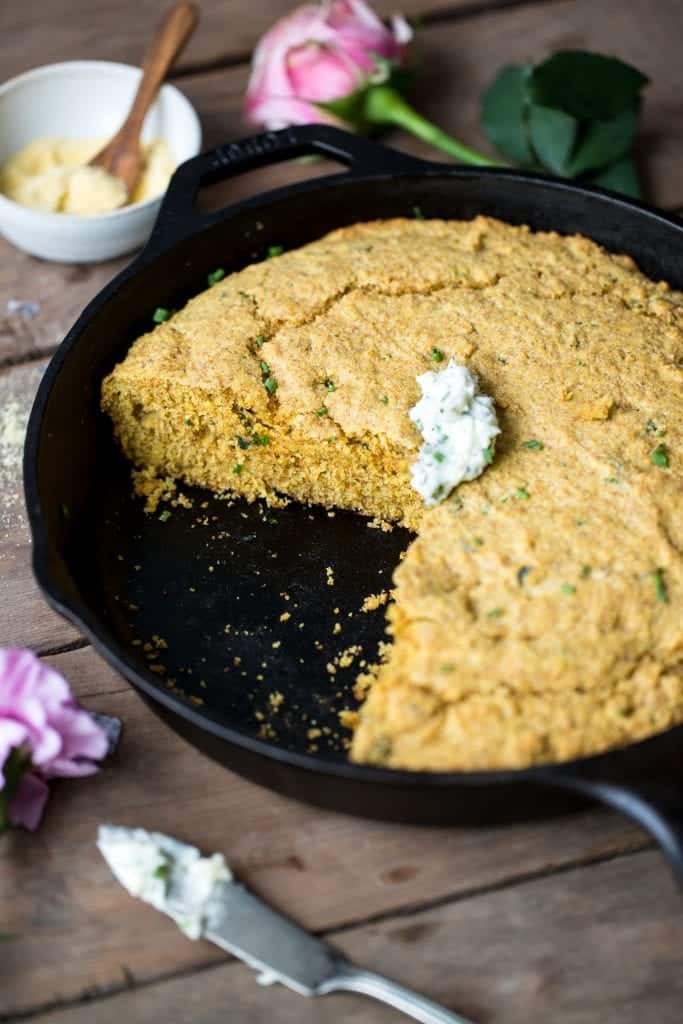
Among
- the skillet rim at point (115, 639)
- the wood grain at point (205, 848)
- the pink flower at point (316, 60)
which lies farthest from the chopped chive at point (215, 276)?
Answer: the wood grain at point (205, 848)

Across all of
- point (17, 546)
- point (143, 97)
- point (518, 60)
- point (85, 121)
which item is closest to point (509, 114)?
point (518, 60)

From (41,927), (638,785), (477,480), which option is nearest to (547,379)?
(477,480)

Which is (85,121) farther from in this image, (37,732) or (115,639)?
(37,732)

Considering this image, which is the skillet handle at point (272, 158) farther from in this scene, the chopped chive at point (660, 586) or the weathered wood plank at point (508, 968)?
the weathered wood plank at point (508, 968)

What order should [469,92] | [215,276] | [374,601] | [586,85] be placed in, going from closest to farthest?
[374,601]
[215,276]
[586,85]
[469,92]

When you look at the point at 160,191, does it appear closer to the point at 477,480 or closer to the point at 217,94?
the point at 217,94

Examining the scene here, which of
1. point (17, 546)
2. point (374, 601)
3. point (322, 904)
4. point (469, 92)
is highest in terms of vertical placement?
point (469, 92)
